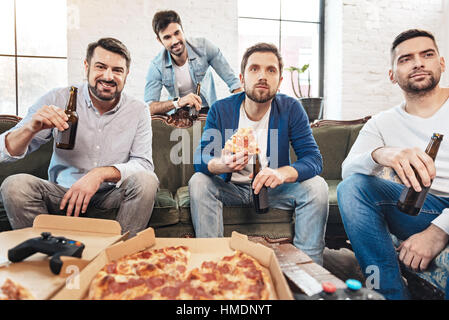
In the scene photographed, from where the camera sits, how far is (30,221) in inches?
54.6

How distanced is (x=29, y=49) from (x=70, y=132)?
108 inches

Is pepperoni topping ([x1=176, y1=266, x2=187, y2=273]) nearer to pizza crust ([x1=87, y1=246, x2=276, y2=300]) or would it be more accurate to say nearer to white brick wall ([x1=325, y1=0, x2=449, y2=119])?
pizza crust ([x1=87, y1=246, x2=276, y2=300])

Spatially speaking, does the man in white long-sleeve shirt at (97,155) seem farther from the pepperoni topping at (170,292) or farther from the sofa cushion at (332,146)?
the sofa cushion at (332,146)

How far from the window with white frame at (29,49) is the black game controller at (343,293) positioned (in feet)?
12.0

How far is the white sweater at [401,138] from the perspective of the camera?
133 centimetres

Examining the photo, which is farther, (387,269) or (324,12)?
(324,12)

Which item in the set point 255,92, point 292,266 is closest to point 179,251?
point 292,266

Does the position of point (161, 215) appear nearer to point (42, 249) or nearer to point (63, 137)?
point (63, 137)

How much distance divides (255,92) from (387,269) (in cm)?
98

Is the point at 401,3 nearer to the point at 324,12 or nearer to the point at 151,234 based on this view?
the point at 324,12

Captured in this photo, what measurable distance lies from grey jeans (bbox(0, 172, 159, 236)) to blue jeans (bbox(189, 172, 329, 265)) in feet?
0.75

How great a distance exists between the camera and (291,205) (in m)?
1.61

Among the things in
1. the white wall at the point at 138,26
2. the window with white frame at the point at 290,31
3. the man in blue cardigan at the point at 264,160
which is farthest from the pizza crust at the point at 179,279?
the window with white frame at the point at 290,31

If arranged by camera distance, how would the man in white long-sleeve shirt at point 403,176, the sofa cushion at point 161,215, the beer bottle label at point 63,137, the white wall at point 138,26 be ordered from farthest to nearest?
the white wall at point 138,26 < the sofa cushion at point 161,215 < the beer bottle label at point 63,137 < the man in white long-sleeve shirt at point 403,176
